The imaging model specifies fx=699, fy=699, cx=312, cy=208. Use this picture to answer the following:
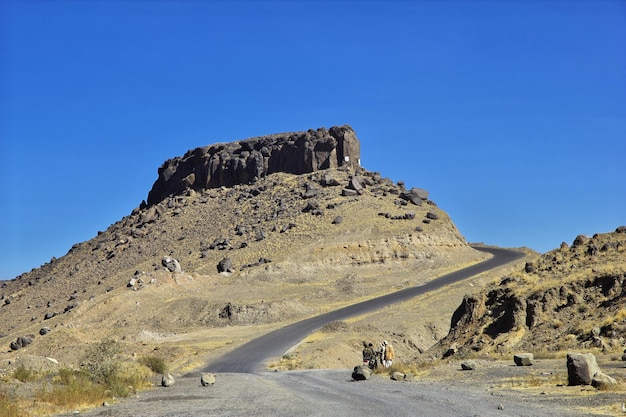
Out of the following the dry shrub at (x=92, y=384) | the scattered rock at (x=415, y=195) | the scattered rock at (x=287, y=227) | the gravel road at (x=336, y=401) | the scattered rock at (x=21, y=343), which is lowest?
the gravel road at (x=336, y=401)

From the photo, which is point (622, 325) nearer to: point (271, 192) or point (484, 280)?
point (484, 280)

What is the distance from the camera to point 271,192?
103 m

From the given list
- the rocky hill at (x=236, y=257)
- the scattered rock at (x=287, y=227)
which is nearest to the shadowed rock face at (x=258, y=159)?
the rocky hill at (x=236, y=257)

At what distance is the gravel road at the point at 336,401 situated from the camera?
1596 centimetres

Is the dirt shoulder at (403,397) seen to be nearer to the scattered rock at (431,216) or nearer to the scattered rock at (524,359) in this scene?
the scattered rock at (524,359)

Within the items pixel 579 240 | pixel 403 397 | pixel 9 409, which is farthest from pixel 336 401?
pixel 579 240

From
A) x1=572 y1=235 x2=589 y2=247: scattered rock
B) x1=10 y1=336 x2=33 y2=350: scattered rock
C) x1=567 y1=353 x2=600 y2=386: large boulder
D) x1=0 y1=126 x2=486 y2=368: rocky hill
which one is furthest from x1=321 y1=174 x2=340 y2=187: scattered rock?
x1=567 y1=353 x2=600 y2=386: large boulder

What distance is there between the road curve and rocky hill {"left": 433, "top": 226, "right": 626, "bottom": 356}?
486 inches

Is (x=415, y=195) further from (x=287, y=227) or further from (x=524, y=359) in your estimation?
(x=524, y=359)

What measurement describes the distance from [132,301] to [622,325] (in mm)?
49873

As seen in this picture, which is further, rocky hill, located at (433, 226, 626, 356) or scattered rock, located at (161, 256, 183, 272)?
scattered rock, located at (161, 256, 183, 272)

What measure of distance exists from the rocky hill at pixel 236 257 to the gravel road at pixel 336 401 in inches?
763

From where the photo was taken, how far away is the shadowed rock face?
349 feet

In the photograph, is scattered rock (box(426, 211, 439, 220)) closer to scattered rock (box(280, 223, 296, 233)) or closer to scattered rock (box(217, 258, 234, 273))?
scattered rock (box(280, 223, 296, 233))
